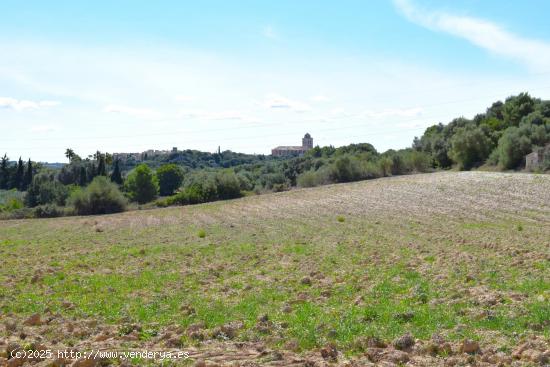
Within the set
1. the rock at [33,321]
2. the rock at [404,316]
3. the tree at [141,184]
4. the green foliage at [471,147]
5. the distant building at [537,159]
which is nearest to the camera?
the rock at [404,316]

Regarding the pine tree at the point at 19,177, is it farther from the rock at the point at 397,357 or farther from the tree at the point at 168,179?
the rock at the point at 397,357

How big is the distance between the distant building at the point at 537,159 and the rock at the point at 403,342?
5032 centimetres

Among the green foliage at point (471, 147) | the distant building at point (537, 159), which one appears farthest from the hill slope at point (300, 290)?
the green foliage at point (471, 147)

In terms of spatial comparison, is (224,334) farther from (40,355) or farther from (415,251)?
(415,251)

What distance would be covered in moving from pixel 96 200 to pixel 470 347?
56.2 metres

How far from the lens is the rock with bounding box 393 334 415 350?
326 inches

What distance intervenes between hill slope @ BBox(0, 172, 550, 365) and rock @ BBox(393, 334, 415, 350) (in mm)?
16

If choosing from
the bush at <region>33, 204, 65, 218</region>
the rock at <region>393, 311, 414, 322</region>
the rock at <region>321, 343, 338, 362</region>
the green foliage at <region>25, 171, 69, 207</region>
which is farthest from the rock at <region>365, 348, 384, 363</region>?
the green foliage at <region>25, 171, 69, 207</region>

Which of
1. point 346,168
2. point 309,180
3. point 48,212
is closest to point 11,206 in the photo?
point 48,212

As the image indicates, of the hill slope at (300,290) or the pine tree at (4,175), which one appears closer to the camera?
the hill slope at (300,290)

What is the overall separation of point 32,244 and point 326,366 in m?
25.2

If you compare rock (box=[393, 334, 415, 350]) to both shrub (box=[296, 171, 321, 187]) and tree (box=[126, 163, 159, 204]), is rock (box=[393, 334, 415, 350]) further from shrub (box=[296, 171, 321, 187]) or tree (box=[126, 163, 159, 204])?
tree (box=[126, 163, 159, 204])

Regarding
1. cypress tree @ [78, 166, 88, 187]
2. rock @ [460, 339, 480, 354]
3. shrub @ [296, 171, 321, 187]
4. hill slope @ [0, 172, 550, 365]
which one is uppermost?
cypress tree @ [78, 166, 88, 187]

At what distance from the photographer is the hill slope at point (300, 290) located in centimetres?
867
